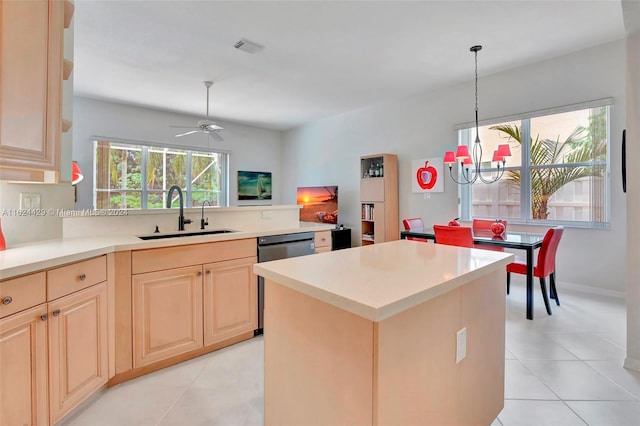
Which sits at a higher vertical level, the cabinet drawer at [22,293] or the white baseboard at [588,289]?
the cabinet drawer at [22,293]

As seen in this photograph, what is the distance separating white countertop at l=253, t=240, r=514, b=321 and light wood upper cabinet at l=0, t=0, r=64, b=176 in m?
1.22

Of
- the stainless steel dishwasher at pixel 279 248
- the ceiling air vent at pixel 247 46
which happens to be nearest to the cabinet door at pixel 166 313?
the stainless steel dishwasher at pixel 279 248

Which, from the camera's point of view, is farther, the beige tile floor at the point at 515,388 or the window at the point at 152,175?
the window at the point at 152,175

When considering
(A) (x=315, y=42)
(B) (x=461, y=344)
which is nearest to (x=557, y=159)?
(A) (x=315, y=42)

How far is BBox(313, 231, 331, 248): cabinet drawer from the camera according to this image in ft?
9.45

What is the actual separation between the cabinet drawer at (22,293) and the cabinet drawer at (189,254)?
1.68 feet

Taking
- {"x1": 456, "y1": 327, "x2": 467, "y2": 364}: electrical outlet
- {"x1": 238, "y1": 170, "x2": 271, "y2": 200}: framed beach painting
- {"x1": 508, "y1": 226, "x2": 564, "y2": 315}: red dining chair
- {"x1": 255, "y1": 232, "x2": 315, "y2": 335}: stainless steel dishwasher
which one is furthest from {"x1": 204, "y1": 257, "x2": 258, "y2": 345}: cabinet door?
{"x1": 238, "y1": 170, "x2": 271, "y2": 200}: framed beach painting

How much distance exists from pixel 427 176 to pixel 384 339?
14.1ft

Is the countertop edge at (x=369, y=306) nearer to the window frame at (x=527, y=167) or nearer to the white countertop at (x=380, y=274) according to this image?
the white countertop at (x=380, y=274)

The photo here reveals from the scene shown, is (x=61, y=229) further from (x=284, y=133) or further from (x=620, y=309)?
(x=284, y=133)

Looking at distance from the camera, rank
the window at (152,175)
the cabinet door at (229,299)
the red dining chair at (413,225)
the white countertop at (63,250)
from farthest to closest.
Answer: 1. the window at (152,175)
2. the red dining chair at (413,225)
3. the cabinet door at (229,299)
4. the white countertop at (63,250)

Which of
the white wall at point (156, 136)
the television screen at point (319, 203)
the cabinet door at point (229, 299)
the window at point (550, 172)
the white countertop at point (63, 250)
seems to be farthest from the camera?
the television screen at point (319, 203)

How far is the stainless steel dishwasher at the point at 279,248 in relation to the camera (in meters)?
2.46

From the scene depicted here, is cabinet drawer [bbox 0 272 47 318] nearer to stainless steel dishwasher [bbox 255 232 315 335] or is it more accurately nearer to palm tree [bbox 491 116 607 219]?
stainless steel dishwasher [bbox 255 232 315 335]
